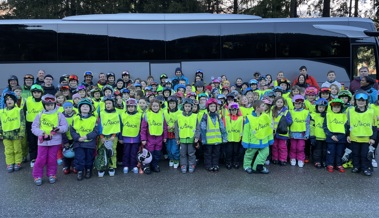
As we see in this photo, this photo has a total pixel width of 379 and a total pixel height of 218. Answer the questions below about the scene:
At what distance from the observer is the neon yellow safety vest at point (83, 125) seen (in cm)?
578

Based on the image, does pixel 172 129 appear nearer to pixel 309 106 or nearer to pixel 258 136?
pixel 258 136

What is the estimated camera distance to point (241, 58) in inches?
416

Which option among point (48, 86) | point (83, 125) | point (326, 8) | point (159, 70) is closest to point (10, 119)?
point (83, 125)

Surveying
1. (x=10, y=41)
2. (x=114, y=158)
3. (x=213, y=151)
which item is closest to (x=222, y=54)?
(x=213, y=151)

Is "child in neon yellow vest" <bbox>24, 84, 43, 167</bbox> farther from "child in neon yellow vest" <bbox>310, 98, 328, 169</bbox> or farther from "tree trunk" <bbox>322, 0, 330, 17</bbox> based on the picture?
"tree trunk" <bbox>322, 0, 330, 17</bbox>

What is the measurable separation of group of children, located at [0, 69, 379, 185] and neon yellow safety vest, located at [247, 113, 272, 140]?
0.06ft

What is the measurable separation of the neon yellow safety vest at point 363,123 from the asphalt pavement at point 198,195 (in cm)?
82

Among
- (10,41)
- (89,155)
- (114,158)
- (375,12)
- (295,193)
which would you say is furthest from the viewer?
(375,12)

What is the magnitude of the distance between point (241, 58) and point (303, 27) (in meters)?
2.26

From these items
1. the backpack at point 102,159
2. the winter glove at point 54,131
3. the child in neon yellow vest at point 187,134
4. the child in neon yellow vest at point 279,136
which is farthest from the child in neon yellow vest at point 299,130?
the winter glove at point 54,131

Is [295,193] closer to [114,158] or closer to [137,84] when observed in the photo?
[114,158]

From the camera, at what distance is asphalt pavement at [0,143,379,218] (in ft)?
15.1

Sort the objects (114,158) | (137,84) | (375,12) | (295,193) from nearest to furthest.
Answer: (295,193) → (114,158) → (137,84) → (375,12)

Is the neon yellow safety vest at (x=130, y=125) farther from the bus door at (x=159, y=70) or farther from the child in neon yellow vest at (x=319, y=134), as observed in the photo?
the bus door at (x=159, y=70)
